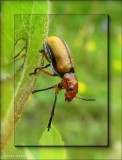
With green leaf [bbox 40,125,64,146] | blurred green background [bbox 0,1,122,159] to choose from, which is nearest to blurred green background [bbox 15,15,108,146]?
blurred green background [bbox 0,1,122,159]

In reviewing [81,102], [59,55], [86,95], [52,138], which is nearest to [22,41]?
[59,55]

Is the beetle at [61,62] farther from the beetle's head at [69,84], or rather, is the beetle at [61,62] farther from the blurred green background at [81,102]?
the blurred green background at [81,102]

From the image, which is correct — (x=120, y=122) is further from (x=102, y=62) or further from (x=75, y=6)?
(x=75, y=6)

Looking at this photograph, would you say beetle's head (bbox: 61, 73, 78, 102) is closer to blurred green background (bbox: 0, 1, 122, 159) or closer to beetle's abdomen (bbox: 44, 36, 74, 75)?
beetle's abdomen (bbox: 44, 36, 74, 75)

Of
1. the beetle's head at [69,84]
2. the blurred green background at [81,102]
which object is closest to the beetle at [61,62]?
the beetle's head at [69,84]

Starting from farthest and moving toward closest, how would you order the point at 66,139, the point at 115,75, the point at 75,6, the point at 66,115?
the point at 75,6 → the point at 115,75 → the point at 66,115 → the point at 66,139

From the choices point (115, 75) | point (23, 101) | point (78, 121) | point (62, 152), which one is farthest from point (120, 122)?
point (23, 101)

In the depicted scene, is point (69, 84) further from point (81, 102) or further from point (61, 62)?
point (81, 102)
